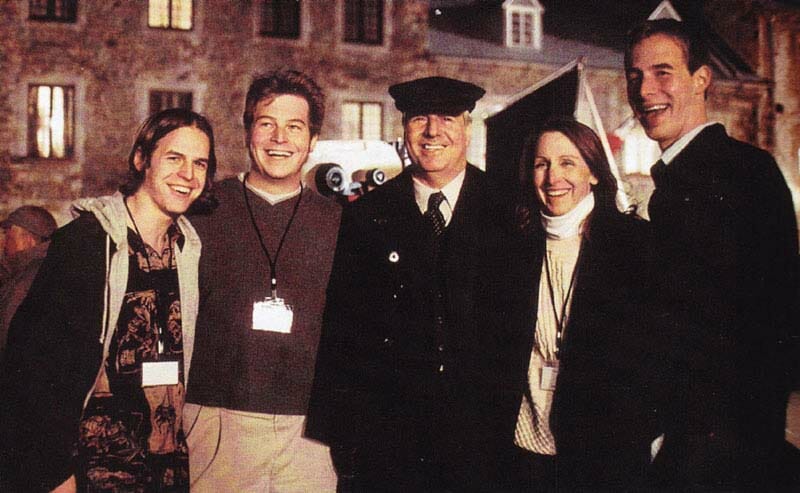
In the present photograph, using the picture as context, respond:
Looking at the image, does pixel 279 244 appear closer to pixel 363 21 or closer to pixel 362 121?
pixel 362 121

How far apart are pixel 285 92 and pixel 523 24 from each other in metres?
1.30

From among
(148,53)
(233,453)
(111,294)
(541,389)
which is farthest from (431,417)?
(148,53)

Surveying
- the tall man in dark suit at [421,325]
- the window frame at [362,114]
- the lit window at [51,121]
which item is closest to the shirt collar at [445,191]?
the tall man in dark suit at [421,325]

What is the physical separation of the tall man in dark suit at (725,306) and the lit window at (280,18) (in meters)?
1.75

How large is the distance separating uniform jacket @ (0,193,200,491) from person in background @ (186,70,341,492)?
0.31m

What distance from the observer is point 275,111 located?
7.30 ft

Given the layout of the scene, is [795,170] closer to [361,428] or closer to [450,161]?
[450,161]

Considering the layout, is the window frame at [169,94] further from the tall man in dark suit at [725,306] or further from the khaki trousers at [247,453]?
the tall man in dark suit at [725,306]

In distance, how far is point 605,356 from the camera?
2.21 meters

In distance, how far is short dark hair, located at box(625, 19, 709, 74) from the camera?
2.37m

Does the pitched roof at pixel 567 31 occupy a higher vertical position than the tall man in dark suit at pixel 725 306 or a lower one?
higher

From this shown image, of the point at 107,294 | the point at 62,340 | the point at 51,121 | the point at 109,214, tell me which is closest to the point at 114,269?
the point at 107,294

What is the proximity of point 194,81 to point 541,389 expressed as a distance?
6.43ft

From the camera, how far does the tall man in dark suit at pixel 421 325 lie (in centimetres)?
216
